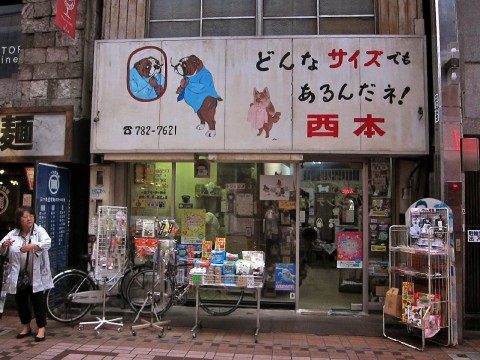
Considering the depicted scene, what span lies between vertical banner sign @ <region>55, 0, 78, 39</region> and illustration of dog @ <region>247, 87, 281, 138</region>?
141 inches

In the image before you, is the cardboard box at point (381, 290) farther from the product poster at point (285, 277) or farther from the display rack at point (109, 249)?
the display rack at point (109, 249)

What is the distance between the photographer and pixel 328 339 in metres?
6.33

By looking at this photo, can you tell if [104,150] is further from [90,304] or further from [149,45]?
[90,304]

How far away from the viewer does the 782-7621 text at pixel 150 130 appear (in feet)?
25.3

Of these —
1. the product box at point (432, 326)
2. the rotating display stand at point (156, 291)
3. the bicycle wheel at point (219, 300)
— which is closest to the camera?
the product box at point (432, 326)

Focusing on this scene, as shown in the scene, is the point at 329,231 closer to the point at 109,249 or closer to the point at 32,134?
the point at 109,249

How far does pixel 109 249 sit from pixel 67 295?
103 cm

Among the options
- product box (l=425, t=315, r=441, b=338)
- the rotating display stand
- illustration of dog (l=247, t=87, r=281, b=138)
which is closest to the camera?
product box (l=425, t=315, r=441, b=338)

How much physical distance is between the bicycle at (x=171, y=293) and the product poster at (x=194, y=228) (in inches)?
39.6

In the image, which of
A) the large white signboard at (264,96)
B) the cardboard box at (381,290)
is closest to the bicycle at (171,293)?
the large white signboard at (264,96)

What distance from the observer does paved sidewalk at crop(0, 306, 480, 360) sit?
5598 millimetres

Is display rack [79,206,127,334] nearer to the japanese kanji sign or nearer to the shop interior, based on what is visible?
the shop interior

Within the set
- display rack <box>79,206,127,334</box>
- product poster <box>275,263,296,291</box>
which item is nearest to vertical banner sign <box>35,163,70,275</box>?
display rack <box>79,206,127,334</box>

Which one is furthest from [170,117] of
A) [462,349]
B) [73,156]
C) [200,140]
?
[462,349]
